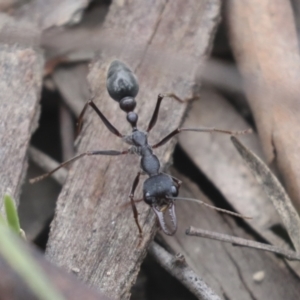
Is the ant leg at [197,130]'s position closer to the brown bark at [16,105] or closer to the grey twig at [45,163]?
the grey twig at [45,163]

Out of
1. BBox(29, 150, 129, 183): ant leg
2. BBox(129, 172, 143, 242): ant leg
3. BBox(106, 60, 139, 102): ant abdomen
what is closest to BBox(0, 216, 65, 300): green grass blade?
BBox(129, 172, 143, 242): ant leg

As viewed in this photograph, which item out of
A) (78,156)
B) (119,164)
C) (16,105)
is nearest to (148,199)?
(119,164)

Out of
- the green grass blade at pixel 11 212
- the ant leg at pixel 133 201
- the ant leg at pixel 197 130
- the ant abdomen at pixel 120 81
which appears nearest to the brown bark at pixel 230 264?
the ant leg at pixel 133 201

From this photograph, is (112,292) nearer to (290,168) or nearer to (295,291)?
(295,291)

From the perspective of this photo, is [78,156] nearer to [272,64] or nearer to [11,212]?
[11,212]

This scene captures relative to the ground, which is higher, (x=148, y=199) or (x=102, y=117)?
(x=102, y=117)

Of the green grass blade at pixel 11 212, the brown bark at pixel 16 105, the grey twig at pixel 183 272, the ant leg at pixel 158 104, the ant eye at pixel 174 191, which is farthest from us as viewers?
the ant leg at pixel 158 104
